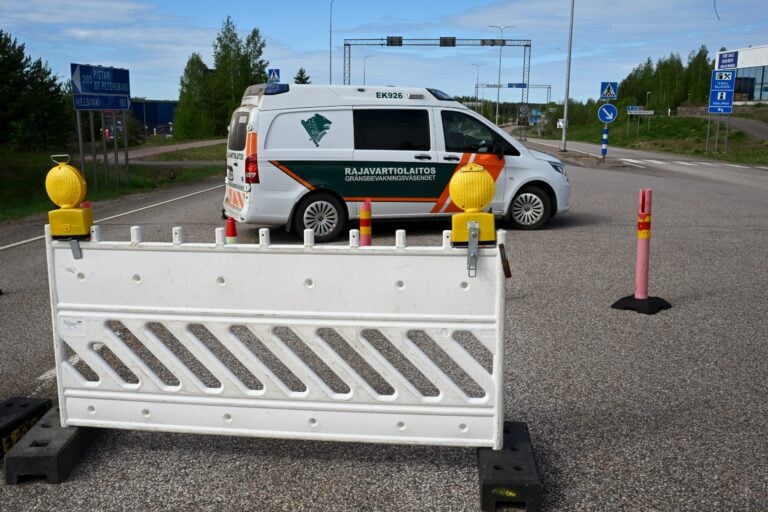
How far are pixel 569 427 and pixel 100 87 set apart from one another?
20202 millimetres

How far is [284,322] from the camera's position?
149 inches

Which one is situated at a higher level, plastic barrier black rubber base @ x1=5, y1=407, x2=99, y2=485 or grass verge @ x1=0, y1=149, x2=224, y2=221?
plastic barrier black rubber base @ x1=5, y1=407, x2=99, y2=485

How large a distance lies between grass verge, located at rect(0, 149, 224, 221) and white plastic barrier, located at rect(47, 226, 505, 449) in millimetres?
12915

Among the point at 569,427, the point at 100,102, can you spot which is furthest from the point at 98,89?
the point at 569,427

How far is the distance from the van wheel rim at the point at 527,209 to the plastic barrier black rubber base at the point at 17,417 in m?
8.74

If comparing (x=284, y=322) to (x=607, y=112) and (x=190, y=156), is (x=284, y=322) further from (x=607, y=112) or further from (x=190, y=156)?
→ (x=190, y=156)

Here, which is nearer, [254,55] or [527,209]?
[527,209]

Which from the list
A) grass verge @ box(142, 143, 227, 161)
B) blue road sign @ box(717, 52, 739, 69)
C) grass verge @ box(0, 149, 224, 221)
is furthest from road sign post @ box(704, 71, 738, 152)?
grass verge @ box(0, 149, 224, 221)

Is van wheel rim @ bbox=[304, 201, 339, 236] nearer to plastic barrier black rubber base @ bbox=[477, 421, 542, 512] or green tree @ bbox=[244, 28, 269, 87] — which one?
plastic barrier black rubber base @ bbox=[477, 421, 542, 512]

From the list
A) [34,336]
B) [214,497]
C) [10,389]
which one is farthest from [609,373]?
[34,336]

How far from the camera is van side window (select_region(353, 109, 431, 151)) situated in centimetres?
1120

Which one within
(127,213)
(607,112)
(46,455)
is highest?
(607,112)

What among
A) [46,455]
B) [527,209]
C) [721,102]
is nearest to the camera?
[46,455]

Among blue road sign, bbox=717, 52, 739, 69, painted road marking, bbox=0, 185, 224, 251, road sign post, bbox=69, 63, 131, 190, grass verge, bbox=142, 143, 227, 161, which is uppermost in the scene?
blue road sign, bbox=717, 52, 739, 69
